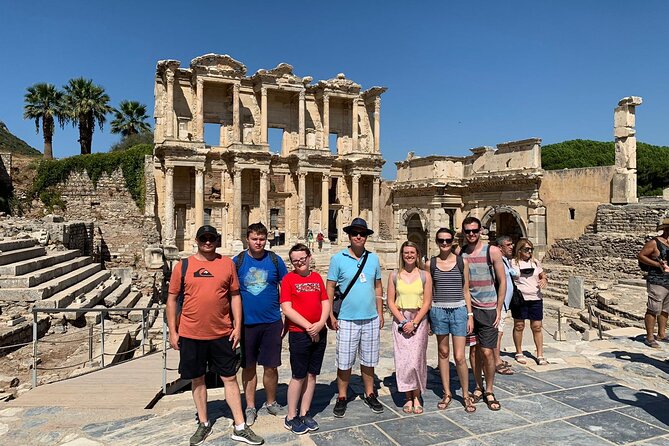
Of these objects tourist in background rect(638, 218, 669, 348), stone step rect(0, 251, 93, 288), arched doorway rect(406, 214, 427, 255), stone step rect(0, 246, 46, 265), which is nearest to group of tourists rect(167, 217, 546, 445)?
tourist in background rect(638, 218, 669, 348)

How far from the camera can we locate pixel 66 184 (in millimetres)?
28172

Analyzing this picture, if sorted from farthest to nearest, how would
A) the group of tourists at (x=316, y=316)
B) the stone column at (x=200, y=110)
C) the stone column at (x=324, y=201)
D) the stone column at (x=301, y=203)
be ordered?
1. the stone column at (x=324, y=201)
2. the stone column at (x=301, y=203)
3. the stone column at (x=200, y=110)
4. the group of tourists at (x=316, y=316)

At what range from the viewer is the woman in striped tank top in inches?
203

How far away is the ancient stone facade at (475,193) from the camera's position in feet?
84.7

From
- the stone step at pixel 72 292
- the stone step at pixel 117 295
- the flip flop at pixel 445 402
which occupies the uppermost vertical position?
the stone step at pixel 72 292

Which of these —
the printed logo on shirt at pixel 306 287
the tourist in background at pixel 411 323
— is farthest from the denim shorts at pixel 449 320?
the printed logo on shirt at pixel 306 287

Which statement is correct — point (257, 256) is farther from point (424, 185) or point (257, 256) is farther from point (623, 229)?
point (424, 185)

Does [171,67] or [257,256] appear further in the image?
[171,67]

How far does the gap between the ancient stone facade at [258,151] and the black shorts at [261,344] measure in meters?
21.8

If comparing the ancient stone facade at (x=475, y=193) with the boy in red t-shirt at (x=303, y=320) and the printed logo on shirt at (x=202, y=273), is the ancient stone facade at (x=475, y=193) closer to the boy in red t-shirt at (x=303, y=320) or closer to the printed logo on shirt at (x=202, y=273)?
the boy in red t-shirt at (x=303, y=320)

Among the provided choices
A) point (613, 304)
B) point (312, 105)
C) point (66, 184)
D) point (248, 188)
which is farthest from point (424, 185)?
point (66, 184)

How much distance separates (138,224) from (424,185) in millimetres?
17619

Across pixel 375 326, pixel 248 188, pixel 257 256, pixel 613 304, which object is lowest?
pixel 613 304

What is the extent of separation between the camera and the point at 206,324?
4441 millimetres
